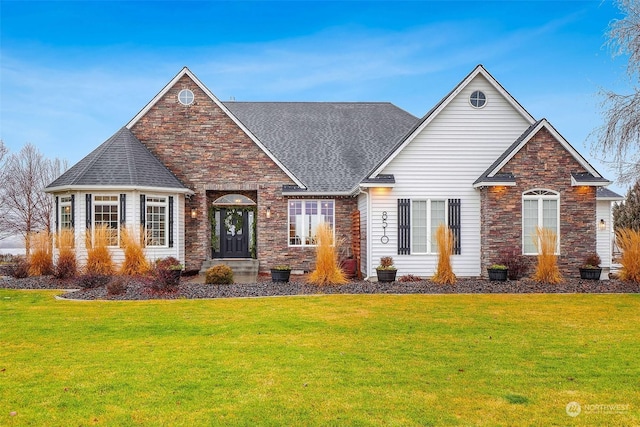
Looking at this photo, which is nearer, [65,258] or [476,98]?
[65,258]

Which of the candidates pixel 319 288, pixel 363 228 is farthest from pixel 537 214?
pixel 319 288

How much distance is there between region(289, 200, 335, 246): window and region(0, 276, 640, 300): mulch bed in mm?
4530

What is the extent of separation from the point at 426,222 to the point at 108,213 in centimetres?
1068

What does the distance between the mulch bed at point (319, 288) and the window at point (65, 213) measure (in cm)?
297

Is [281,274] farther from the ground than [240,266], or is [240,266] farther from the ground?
[281,274]

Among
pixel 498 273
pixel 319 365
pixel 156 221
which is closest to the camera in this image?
pixel 319 365

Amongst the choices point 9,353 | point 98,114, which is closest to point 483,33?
point 9,353

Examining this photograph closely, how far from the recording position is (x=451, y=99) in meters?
14.7

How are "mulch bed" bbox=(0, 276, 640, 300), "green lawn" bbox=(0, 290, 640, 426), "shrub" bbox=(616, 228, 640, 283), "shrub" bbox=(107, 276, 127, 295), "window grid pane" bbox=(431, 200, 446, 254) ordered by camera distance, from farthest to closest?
"window grid pane" bbox=(431, 200, 446, 254) → "shrub" bbox=(616, 228, 640, 283) → "mulch bed" bbox=(0, 276, 640, 300) → "shrub" bbox=(107, 276, 127, 295) → "green lawn" bbox=(0, 290, 640, 426)

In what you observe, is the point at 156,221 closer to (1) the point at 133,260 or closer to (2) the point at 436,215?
(1) the point at 133,260

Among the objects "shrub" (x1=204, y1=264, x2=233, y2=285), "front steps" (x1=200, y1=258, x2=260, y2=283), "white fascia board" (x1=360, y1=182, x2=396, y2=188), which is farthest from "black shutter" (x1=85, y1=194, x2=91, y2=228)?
"white fascia board" (x1=360, y1=182, x2=396, y2=188)

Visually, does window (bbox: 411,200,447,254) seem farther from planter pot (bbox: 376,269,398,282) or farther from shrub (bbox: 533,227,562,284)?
shrub (bbox: 533,227,562,284)

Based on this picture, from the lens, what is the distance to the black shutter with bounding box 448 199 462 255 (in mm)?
14758

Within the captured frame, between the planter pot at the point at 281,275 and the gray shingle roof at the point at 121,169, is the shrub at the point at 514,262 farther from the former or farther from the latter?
the gray shingle roof at the point at 121,169
